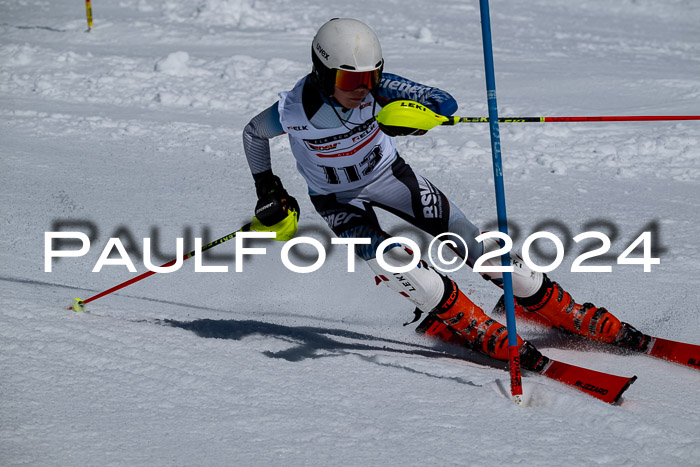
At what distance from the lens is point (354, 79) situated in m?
A: 3.41

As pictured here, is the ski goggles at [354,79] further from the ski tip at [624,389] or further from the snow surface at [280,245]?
the ski tip at [624,389]

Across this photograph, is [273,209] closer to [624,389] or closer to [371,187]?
[371,187]

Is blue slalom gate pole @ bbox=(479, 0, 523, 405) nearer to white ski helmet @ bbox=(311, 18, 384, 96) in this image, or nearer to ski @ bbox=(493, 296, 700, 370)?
white ski helmet @ bbox=(311, 18, 384, 96)

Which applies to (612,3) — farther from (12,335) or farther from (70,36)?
(12,335)

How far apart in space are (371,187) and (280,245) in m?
1.93

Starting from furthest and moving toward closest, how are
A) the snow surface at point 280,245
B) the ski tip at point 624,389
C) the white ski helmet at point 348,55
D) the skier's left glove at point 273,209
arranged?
the skier's left glove at point 273,209
the white ski helmet at point 348,55
the ski tip at point 624,389
the snow surface at point 280,245

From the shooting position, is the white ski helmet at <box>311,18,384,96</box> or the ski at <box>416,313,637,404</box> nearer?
the ski at <box>416,313,637,404</box>

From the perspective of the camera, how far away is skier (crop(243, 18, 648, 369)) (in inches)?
135

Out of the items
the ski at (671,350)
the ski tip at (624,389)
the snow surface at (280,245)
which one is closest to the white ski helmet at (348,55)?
the snow surface at (280,245)

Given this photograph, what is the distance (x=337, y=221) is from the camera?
12.9 feet

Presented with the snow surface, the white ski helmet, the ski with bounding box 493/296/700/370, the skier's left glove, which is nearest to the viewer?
the snow surface

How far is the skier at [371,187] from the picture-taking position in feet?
11.3

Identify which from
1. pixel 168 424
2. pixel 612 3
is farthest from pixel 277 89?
pixel 612 3

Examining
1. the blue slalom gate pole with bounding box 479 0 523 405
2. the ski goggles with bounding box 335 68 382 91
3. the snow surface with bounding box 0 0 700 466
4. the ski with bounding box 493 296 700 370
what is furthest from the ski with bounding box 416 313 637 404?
the ski goggles with bounding box 335 68 382 91
